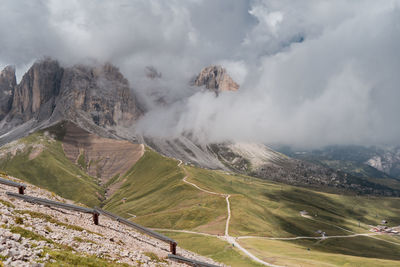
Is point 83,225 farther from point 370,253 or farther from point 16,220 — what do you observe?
point 370,253

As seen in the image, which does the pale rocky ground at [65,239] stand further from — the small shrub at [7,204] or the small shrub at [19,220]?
the small shrub at [7,204]

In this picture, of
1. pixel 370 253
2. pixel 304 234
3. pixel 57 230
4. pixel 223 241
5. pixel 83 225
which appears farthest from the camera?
pixel 304 234

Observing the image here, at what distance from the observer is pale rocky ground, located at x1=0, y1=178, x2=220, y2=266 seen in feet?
57.9

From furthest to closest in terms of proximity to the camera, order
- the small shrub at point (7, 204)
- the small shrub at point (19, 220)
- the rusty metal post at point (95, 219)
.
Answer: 1. the rusty metal post at point (95, 219)
2. the small shrub at point (7, 204)
3. the small shrub at point (19, 220)

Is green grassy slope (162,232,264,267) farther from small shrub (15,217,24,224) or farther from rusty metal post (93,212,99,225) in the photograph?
small shrub (15,217,24,224)

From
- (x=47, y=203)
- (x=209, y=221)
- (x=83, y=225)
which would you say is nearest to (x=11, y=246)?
(x=83, y=225)

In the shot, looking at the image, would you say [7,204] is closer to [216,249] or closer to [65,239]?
[65,239]

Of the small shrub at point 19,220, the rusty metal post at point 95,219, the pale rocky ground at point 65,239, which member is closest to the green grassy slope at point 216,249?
the pale rocky ground at point 65,239

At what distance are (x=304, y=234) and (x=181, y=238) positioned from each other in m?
104

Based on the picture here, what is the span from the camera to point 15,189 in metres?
38.7

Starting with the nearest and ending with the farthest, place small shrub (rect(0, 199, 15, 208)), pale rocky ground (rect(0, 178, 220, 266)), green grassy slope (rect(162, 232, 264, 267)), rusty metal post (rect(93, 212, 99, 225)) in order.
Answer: pale rocky ground (rect(0, 178, 220, 266)) < small shrub (rect(0, 199, 15, 208)) < rusty metal post (rect(93, 212, 99, 225)) < green grassy slope (rect(162, 232, 264, 267))

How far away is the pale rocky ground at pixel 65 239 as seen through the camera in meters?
17.6

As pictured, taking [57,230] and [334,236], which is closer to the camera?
[57,230]

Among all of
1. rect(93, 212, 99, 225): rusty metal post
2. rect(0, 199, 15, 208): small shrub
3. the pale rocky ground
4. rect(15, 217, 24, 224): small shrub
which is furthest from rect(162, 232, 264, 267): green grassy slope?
rect(15, 217, 24, 224): small shrub
